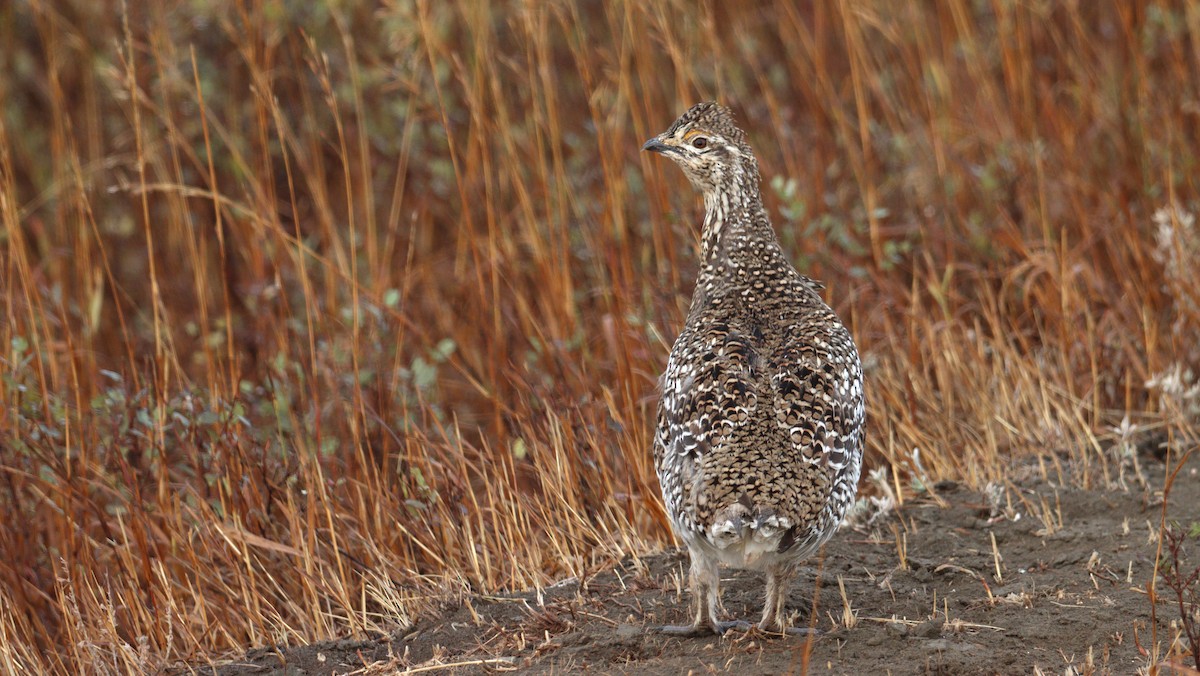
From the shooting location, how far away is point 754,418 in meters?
3.93

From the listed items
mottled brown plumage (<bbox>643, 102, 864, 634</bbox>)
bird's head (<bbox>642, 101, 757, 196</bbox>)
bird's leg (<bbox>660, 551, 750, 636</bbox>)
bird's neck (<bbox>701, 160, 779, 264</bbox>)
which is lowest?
bird's leg (<bbox>660, 551, 750, 636</bbox>)

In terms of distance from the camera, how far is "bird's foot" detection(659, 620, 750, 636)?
4007mm

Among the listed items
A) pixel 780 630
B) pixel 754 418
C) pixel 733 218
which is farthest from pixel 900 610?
pixel 733 218

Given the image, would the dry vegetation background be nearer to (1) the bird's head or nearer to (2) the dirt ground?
(2) the dirt ground

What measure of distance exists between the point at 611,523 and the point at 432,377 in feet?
3.53

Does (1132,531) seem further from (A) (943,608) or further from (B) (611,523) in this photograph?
(B) (611,523)

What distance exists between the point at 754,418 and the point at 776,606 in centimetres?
57

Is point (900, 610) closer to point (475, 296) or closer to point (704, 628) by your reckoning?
point (704, 628)

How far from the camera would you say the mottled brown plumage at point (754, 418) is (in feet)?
12.0

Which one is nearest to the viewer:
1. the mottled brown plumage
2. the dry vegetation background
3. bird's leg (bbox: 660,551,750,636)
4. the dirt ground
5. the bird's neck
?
the mottled brown plumage

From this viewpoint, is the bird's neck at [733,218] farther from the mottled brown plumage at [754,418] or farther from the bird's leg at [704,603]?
the bird's leg at [704,603]

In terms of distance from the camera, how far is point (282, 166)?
9297mm

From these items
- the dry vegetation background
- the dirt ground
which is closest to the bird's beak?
the dry vegetation background

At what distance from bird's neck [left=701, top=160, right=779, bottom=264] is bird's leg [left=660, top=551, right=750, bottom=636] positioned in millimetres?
1237
